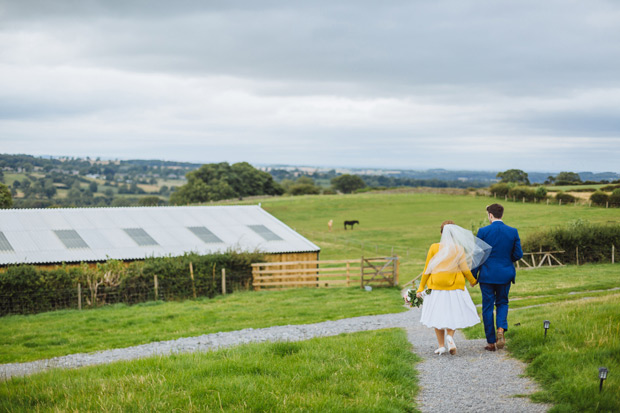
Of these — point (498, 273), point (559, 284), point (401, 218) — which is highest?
point (498, 273)

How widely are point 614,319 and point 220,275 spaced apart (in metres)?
18.8

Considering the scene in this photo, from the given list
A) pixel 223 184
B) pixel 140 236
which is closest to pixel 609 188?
pixel 140 236

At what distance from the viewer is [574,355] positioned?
6.85 meters

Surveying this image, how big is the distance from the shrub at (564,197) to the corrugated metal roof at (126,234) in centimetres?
3048

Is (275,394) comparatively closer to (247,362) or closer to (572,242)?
(247,362)

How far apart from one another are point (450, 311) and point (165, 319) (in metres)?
11.9

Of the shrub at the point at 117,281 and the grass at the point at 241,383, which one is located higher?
the grass at the point at 241,383

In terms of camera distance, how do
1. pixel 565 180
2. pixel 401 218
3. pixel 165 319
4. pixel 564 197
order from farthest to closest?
pixel 401 218 → pixel 565 180 → pixel 564 197 → pixel 165 319

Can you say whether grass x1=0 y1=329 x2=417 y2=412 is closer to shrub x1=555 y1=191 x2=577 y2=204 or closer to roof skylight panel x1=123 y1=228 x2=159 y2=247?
roof skylight panel x1=123 y1=228 x2=159 y2=247

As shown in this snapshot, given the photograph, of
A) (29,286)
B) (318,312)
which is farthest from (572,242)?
(29,286)

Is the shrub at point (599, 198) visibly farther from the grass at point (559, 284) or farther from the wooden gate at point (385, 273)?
the wooden gate at point (385, 273)

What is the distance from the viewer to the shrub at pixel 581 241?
110 feet

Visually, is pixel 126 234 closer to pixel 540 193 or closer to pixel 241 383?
pixel 241 383

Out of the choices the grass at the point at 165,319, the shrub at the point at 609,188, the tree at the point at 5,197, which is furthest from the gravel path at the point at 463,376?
the tree at the point at 5,197
